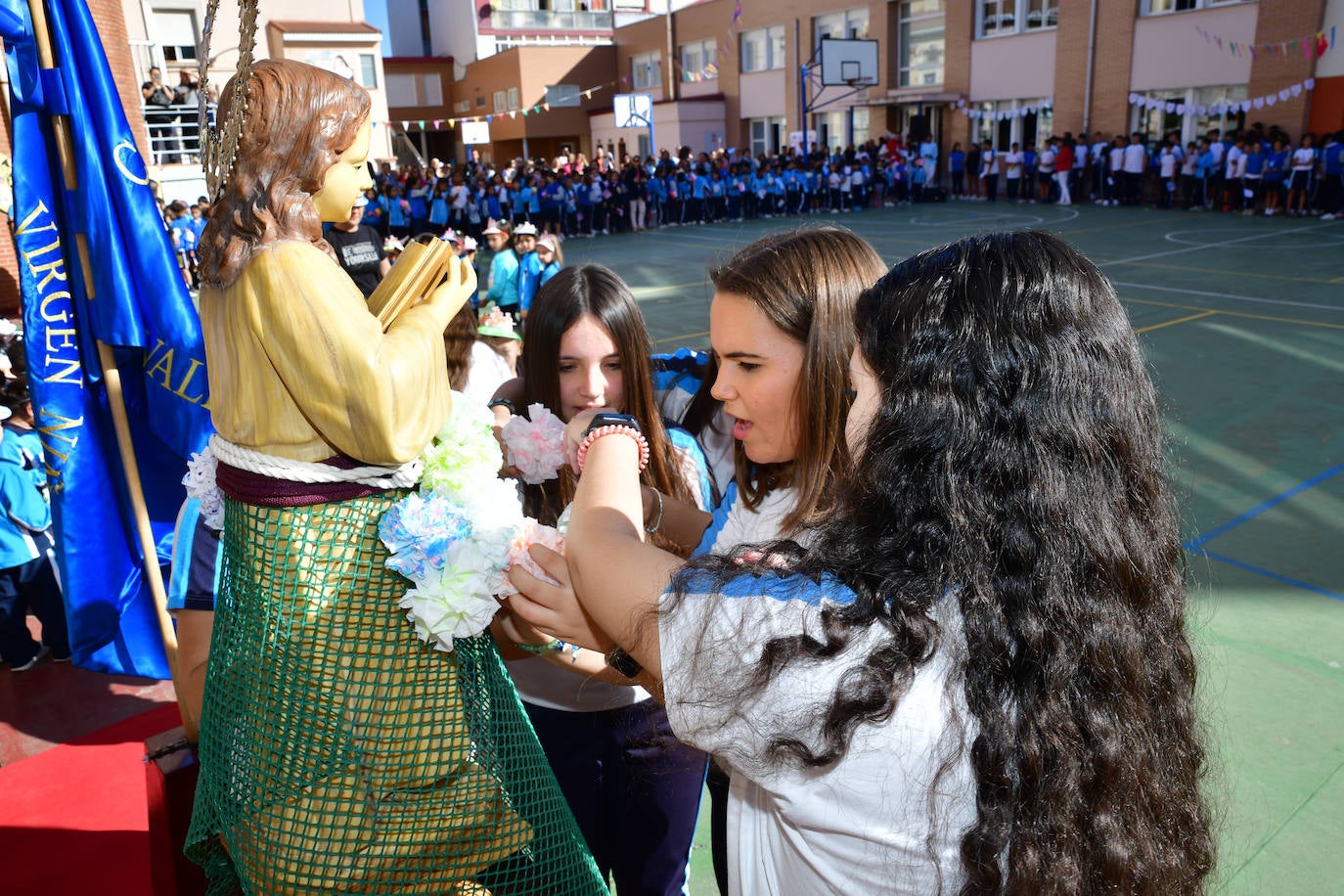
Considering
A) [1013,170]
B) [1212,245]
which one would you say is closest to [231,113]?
[1212,245]

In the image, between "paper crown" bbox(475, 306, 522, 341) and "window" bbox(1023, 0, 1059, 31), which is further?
"window" bbox(1023, 0, 1059, 31)

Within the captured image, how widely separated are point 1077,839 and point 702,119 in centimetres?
3536

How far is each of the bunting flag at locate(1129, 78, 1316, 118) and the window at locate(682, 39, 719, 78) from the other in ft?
53.9

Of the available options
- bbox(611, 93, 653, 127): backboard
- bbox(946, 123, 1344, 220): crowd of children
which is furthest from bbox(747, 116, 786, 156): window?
bbox(946, 123, 1344, 220): crowd of children

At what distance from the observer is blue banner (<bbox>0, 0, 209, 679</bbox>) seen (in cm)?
238

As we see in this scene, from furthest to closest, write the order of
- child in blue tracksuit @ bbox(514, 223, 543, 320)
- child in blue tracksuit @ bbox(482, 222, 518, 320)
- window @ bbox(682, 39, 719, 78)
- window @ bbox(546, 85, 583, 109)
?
window @ bbox(546, 85, 583, 109) < window @ bbox(682, 39, 719, 78) < child in blue tracksuit @ bbox(482, 222, 518, 320) < child in blue tracksuit @ bbox(514, 223, 543, 320)

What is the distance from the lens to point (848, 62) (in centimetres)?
2566

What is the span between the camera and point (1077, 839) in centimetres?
90

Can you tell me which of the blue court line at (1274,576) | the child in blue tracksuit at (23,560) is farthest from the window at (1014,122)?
the child in blue tracksuit at (23,560)

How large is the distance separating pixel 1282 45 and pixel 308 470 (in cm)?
2346

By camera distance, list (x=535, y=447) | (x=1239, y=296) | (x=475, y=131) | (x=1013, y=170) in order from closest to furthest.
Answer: (x=535, y=447), (x=1239, y=296), (x=1013, y=170), (x=475, y=131)

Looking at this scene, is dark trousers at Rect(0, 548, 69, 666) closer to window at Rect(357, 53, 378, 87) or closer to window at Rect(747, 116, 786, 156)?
window at Rect(357, 53, 378, 87)

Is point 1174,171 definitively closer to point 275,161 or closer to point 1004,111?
point 1004,111

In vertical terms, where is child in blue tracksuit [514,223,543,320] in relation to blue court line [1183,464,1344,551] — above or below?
above
